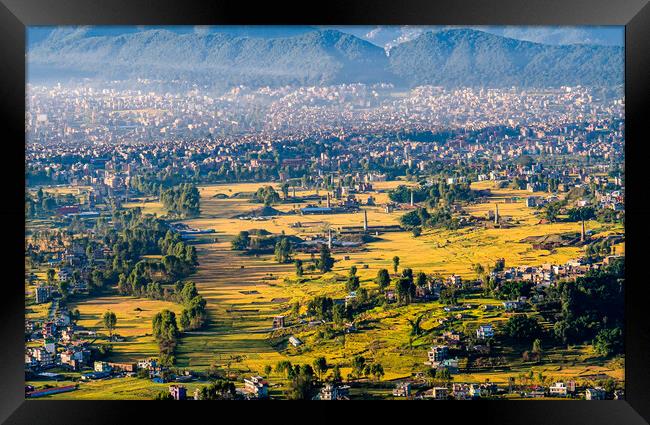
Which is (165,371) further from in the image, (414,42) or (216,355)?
(414,42)

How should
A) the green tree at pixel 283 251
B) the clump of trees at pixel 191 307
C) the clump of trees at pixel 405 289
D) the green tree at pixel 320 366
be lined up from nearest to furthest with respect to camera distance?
the green tree at pixel 320 366
the clump of trees at pixel 191 307
the clump of trees at pixel 405 289
the green tree at pixel 283 251

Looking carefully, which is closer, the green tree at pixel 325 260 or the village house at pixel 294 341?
the village house at pixel 294 341

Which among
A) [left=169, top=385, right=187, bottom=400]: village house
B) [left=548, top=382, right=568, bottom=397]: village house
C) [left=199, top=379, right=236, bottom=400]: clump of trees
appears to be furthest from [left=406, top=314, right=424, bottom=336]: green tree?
[left=169, top=385, right=187, bottom=400]: village house

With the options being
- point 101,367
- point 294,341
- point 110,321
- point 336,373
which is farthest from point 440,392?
point 110,321

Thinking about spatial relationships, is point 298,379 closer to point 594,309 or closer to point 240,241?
point 240,241

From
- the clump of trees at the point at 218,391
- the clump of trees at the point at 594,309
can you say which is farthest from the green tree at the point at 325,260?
the clump of trees at the point at 594,309
